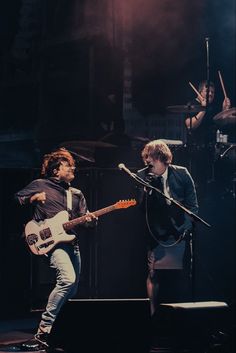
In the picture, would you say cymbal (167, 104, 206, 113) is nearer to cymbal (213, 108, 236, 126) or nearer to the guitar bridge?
cymbal (213, 108, 236, 126)

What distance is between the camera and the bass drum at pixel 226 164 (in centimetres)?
1142

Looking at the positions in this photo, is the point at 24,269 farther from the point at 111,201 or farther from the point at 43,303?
the point at 111,201

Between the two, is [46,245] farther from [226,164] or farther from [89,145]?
[226,164]

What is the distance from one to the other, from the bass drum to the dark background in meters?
0.03

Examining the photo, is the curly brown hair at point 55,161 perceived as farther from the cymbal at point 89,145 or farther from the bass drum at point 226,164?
the bass drum at point 226,164

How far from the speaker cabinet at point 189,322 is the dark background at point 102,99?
3.98 metres

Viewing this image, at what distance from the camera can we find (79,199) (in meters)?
8.13

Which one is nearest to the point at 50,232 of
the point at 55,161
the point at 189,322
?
the point at 55,161

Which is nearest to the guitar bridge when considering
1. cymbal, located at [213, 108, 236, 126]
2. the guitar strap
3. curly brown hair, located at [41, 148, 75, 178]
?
the guitar strap

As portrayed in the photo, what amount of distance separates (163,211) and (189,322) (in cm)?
223

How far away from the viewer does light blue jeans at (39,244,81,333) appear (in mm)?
7672

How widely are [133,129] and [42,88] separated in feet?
6.44

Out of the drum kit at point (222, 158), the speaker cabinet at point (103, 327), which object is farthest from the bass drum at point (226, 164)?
the speaker cabinet at point (103, 327)

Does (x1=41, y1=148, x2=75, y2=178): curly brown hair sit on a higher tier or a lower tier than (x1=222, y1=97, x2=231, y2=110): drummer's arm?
lower
